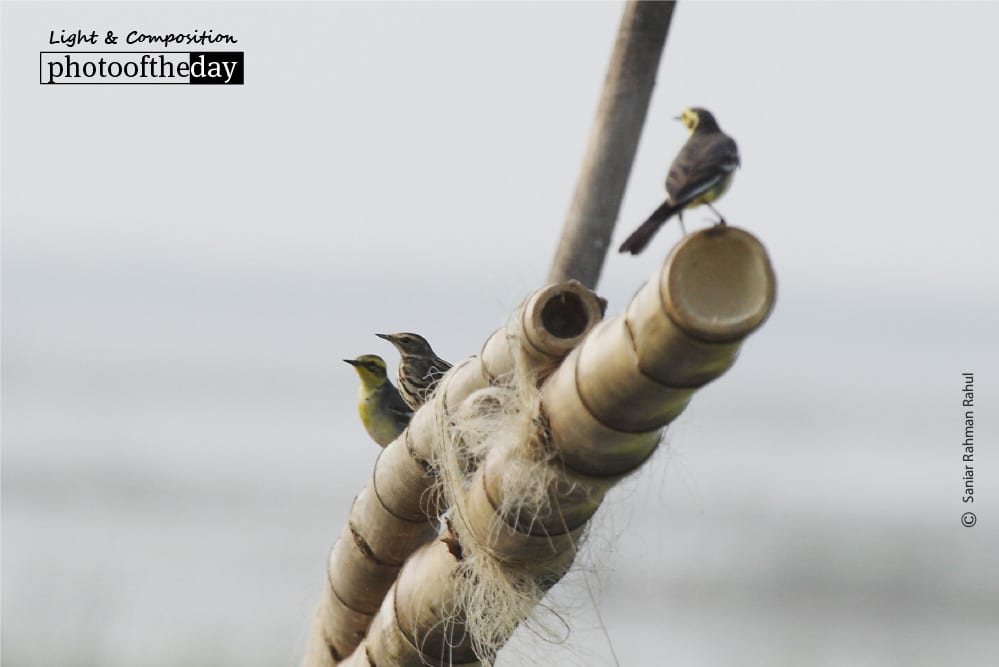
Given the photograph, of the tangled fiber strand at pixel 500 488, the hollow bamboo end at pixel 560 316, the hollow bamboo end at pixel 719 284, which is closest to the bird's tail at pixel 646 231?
the hollow bamboo end at pixel 560 316

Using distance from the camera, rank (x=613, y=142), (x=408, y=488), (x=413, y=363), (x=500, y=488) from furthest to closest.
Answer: (x=413, y=363)
(x=613, y=142)
(x=408, y=488)
(x=500, y=488)

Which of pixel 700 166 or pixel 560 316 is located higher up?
pixel 700 166

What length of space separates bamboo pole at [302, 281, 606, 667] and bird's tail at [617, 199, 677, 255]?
13cm

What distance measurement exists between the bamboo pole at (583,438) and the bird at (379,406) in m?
2.87

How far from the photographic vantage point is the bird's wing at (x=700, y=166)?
370cm

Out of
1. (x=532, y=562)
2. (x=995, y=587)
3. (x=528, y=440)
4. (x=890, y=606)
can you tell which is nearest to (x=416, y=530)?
(x=532, y=562)

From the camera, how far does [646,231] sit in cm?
368

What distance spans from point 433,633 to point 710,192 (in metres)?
1.19

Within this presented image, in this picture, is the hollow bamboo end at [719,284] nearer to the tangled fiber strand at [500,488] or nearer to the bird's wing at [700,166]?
the tangled fiber strand at [500,488]

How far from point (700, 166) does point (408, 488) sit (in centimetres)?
113

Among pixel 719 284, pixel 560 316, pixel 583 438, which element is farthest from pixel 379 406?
pixel 719 284

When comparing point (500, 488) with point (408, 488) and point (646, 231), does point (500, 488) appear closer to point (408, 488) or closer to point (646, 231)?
point (646, 231)

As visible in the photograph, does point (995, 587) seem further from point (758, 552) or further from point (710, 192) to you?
point (710, 192)

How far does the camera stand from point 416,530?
14.6ft
